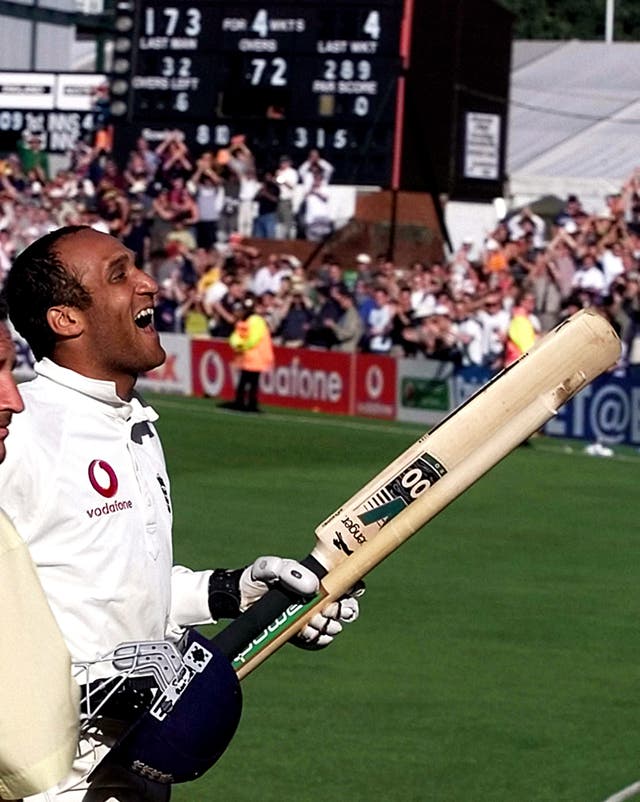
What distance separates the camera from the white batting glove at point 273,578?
195 inches

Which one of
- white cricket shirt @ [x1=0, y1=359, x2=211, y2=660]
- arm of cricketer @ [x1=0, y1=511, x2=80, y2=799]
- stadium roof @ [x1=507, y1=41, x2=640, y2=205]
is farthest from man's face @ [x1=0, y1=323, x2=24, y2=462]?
stadium roof @ [x1=507, y1=41, x2=640, y2=205]

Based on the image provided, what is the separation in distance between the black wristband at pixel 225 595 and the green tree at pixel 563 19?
67.3 metres

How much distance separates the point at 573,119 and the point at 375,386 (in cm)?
1727

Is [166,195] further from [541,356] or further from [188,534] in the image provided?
[541,356]

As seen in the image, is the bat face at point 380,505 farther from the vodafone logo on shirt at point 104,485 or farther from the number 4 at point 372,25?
the number 4 at point 372,25

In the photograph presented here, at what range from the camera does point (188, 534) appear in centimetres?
1688

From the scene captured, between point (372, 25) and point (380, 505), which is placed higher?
point (372, 25)

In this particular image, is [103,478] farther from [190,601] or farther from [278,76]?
[278,76]

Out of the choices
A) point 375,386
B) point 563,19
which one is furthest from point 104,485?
point 563,19

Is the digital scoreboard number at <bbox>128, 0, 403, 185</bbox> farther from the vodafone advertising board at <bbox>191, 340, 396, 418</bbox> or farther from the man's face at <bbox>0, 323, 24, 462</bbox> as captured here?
the man's face at <bbox>0, 323, 24, 462</bbox>

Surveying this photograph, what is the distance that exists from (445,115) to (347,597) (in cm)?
2829

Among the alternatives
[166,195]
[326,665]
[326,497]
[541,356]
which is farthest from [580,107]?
[541,356]

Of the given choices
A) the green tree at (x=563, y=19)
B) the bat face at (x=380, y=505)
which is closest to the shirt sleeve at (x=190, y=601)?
the bat face at (x=380, y=505)

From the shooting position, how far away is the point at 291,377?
28.5m
